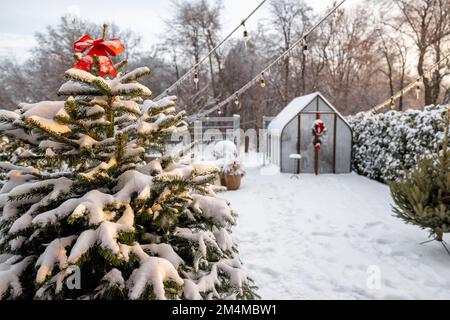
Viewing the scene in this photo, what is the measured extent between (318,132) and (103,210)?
10132 mm

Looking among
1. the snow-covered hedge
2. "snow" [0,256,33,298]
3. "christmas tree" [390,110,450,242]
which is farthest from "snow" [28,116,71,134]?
the snow-covered hedge

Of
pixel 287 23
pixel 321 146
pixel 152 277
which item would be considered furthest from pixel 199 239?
pixel 287 23

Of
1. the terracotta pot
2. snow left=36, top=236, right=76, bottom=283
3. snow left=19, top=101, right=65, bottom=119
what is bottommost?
the terracotta pot

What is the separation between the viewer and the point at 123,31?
17.6 m

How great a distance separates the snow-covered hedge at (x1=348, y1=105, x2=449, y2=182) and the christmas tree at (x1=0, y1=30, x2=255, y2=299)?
5791mm

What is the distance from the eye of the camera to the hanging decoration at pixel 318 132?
10.4 meters

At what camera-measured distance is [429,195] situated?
13.9 ft

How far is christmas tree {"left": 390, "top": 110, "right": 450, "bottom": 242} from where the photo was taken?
4043 millimetres

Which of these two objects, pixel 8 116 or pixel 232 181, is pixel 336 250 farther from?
pixel 232 181

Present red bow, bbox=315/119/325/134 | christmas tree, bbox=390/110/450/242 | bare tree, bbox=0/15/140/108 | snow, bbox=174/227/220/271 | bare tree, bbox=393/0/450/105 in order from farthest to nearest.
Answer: bare tree, bbox=393/0/450/105, bare tree, bbox=0/15/140/108, red bow, bbox=315/119/325/134, christmas tree, bbox=390/110/450/242, snow, bbox=174/227/220/271

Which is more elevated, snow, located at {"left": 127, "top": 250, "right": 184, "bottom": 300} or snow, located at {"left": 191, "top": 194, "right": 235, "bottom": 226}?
snow, located at {"left": 191, "top": 194, "right": 235, "bottom": 226}

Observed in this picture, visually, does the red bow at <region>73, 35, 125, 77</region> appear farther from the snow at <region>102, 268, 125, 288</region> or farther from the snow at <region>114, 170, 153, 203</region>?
the snow at <region>102, 268, 125, 288</region>

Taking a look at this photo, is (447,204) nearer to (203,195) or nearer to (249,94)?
(203,195)

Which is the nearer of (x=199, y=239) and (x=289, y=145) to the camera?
(x=199, y=239)
